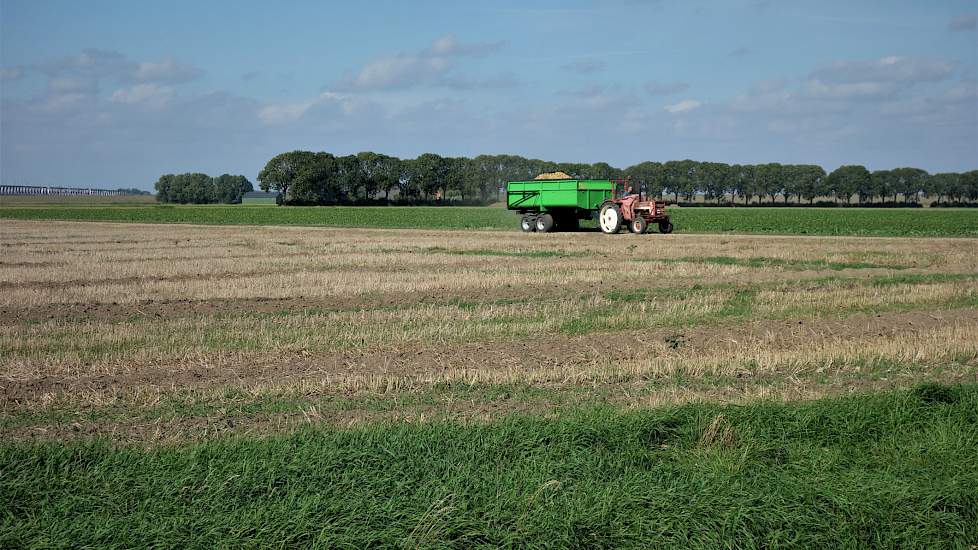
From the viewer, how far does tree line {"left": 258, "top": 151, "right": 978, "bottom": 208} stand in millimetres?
119188

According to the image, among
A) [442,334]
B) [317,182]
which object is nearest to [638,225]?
[442,334]

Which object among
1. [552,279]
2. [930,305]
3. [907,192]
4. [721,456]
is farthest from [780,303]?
[907,192]

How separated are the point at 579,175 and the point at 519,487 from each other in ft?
309

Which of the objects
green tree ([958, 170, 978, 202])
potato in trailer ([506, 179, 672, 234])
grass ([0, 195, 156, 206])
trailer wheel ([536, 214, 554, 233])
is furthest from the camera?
green tree ([958, 170, 978, 202])

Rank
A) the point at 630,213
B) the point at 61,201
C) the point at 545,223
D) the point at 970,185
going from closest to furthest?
the point at 630,213 < the point at 545,223 < the point at 970,185 < the point at 61,201

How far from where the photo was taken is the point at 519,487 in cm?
625

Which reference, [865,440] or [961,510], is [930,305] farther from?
[961,510]

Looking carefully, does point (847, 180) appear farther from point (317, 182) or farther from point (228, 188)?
point (228, 188)

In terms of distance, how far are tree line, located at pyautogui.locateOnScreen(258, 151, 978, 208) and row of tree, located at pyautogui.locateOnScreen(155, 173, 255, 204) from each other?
2725cm

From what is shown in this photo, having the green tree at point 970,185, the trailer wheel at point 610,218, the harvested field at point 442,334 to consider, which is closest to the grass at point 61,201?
the trailer wheel at point 610,218

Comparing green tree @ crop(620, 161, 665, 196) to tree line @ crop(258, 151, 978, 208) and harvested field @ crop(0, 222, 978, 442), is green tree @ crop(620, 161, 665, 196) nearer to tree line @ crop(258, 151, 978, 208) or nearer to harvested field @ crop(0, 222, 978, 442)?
tree line @ crop(258, 151, 978, 208)

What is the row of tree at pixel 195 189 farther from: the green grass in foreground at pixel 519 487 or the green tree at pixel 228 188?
the green grass in foreground at pixel 519 487

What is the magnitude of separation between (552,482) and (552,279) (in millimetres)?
15386

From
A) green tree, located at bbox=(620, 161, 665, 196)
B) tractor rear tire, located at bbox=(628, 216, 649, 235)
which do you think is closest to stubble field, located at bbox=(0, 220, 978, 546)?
tractor rear tire, located at bbox=(628, 216, 649, 235)
